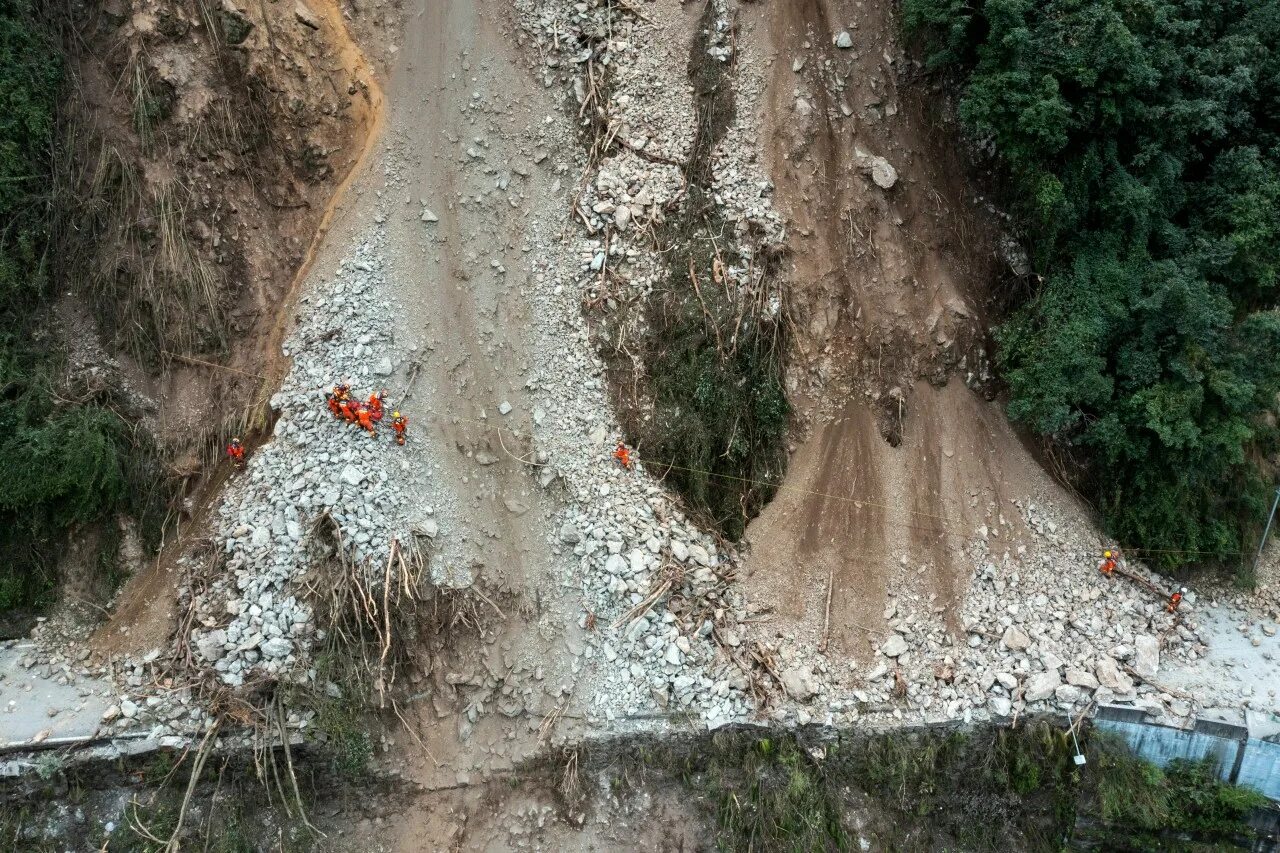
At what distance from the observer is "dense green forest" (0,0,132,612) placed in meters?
10.1

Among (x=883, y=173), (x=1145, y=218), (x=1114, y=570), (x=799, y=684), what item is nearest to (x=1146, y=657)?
(x=1114, y=570)

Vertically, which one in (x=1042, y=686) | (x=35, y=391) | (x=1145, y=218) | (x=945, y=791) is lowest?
(x=945, y=791)

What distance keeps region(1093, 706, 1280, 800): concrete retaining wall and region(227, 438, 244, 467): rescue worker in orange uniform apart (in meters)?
13.2

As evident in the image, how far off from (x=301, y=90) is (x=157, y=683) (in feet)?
29.8

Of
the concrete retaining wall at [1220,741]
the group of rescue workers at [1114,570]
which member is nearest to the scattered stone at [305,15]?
the group of rescue workers at [1114,570]

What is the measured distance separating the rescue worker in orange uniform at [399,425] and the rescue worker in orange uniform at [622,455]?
3.23 meters

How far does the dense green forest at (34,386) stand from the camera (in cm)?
1011

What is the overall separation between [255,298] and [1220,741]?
1569 cm

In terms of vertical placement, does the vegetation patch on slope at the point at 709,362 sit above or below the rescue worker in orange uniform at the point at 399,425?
above

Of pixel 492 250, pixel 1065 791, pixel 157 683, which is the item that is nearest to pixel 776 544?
pixel 1065 791

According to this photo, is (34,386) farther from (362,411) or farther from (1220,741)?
(1220,741)

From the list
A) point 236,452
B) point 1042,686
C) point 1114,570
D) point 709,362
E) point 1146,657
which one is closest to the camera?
point 1042,686

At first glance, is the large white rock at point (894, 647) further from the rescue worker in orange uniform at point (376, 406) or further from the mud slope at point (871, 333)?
the rescue worker in orange uniform at point (376, 406)

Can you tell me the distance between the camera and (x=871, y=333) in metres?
11.7
